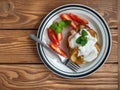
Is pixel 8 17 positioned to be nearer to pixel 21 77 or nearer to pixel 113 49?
pixel 21 77

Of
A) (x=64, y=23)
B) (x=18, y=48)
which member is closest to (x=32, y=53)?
(x=18, y=48)

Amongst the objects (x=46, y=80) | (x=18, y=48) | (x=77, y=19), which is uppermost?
(x=77, y=19)

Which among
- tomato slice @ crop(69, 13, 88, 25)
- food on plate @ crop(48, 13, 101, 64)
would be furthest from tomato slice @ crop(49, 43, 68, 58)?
tomato slice @ crop(69, 13, 88, 25)

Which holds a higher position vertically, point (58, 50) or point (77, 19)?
point (77, 19)

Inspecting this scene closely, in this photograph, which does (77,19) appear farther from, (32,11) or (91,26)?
(32,11)

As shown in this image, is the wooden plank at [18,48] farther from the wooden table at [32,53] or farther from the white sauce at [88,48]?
the white sauce at [88,48]

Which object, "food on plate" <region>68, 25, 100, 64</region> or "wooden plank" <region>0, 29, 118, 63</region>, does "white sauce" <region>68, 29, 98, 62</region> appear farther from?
"wooden plank" <region>0, 29, 118, 63</region>

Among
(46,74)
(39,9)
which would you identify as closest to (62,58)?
(46,74)
